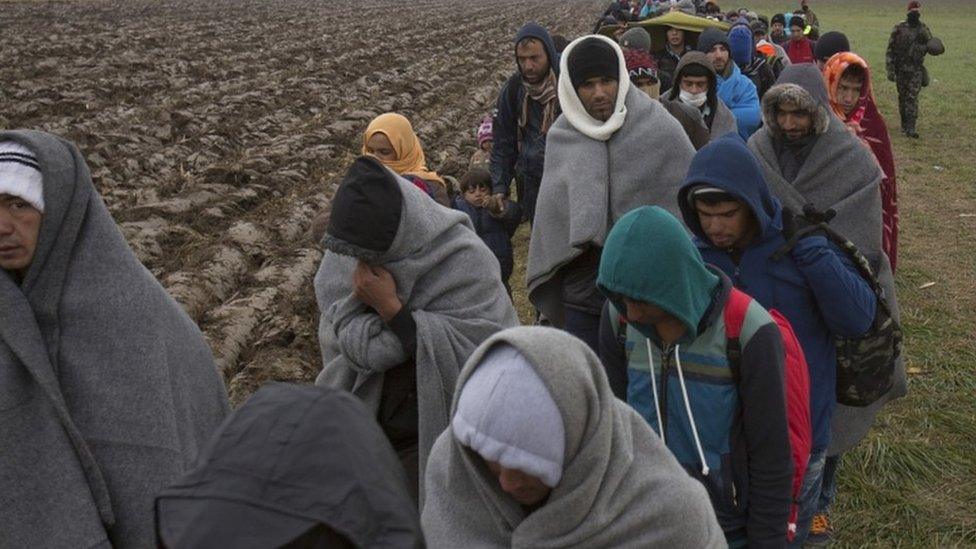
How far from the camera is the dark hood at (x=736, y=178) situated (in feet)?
10.1

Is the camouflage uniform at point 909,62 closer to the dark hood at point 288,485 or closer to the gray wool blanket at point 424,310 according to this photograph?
A: the gray wool blanket at point 424,310

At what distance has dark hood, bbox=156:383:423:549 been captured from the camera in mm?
1162

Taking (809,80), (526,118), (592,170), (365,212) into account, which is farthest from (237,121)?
(365,212)

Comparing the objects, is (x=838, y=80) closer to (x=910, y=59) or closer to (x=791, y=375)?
(x=791, y=375)

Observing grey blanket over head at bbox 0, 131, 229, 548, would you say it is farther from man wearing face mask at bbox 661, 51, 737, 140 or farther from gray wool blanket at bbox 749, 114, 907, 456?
man wearing face mask at bbox 661, 51, 737, 140

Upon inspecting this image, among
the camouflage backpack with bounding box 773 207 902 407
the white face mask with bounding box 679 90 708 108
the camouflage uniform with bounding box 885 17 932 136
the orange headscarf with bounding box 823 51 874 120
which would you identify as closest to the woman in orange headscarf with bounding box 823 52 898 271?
the orange headscarf with bounding box 823 51 874 120

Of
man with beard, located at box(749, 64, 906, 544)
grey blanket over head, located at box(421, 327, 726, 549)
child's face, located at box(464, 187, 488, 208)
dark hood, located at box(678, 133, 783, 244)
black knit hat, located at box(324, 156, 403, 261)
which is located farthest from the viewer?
child's face, located at box(464, 187, 488, 208)

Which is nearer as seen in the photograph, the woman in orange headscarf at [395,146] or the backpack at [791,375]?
the backpack at [791,375]

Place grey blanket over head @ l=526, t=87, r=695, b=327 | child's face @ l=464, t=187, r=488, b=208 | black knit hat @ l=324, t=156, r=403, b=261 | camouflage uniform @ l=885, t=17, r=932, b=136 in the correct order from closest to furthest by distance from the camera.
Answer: black knit hat @ l=324, t=156, r=403, b=261
grey blanket over head @ l=526, t=87, r=695, b=327
child's face @ l=464, t=187, r=488, b=208
camouflage uniform @ l=885, t=17, r=932, b=136

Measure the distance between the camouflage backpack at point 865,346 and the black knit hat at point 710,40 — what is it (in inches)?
173

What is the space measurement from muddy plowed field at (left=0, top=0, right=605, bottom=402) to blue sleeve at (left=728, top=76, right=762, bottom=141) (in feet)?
9.91

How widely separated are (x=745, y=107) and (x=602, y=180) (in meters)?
3.22

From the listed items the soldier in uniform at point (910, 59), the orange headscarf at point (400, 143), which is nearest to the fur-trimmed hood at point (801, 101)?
the orange headscarf at point (400, 143)

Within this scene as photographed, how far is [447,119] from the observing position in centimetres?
1363
